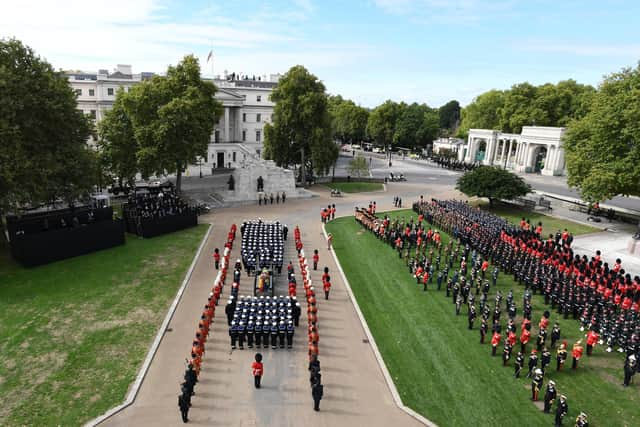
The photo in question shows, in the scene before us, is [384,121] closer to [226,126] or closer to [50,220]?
[226,126]

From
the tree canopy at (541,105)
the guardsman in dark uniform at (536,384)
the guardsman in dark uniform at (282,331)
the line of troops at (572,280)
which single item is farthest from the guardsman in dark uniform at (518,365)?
the tree canopy at (541,105)

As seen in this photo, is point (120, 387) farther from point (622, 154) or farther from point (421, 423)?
point (622, 154)

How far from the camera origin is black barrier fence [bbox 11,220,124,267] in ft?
71.1

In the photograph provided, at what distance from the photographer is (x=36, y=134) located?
907 inches

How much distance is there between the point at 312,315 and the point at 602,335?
11062mm

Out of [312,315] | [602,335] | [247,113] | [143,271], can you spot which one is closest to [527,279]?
[602,335]

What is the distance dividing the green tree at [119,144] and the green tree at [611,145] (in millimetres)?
36189

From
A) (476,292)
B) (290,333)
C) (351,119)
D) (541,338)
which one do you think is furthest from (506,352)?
(351,119)

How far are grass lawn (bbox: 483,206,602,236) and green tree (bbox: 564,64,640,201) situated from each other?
2.48 meters

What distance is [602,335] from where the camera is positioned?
16109mm

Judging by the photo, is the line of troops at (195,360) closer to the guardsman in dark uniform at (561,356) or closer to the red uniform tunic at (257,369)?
the red uniform tunic at (257,369)

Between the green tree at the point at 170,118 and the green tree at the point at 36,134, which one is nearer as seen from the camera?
the green tree at the point at 36,134

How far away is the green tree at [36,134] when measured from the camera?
20859 mm

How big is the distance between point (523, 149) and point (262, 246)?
56.0 m
